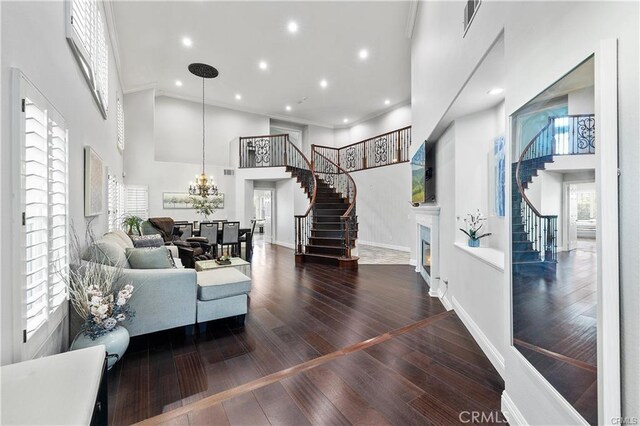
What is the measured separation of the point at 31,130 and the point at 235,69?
260 inches

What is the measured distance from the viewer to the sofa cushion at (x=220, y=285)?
2779 millimetres

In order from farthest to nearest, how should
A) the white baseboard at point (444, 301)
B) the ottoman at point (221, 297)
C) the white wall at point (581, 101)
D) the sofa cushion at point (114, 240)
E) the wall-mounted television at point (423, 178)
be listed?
the wall-mounted television at point (423, 178) → the white baseboard at point (444, 301) → the sofa cushion at point (114, 240) → the ottoman at point (221, 297) → the white wall at point (581, 101)

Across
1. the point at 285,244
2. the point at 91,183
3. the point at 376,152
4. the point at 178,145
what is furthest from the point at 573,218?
the point at 178,145

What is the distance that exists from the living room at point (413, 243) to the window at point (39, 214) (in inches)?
1.4

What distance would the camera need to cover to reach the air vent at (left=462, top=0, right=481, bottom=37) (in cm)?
215

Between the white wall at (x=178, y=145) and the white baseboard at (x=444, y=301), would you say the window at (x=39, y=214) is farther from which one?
the white wall at (x=178, y=145)

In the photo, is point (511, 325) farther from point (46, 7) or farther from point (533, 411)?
point (46, 7)

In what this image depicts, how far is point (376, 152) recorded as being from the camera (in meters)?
9.36

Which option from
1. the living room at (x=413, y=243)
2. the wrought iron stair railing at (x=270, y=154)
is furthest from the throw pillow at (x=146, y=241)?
the wrought iron stair railing at (x=270, y=154)

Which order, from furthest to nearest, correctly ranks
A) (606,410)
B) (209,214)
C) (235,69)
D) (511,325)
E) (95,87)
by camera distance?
(209,214), (235,69), (95,87), (511,325), (606,410)

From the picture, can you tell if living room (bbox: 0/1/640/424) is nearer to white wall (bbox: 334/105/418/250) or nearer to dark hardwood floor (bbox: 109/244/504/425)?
dark hardwood floor (bbox: 109/244/504/425)

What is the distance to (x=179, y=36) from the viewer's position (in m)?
5.70

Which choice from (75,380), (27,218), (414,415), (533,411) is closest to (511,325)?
(533,411)

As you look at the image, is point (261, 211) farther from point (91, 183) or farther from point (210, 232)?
point (91, 183)
